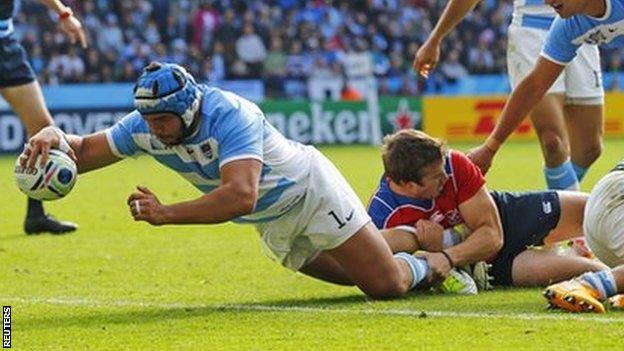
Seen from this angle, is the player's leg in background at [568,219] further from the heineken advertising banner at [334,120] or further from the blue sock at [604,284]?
the heineken advertising banner at [334,120]

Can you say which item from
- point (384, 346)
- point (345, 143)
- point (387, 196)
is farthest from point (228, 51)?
point (384, 346)

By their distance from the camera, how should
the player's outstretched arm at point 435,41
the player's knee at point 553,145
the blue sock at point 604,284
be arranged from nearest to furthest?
the blue sock at point 604,284
the player's outstretched arm at point 435,41
the player's knee at point 553,145

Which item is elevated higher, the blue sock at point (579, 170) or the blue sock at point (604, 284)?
the blue sock at point (604, 284)

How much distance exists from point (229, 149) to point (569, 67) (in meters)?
4.77

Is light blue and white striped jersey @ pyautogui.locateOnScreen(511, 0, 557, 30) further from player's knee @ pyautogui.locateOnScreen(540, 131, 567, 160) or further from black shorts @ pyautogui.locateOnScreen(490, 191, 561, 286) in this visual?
black shorts @ pyautogui.locateOnScreen(490, 191, 561, 286)

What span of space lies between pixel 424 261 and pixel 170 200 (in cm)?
806

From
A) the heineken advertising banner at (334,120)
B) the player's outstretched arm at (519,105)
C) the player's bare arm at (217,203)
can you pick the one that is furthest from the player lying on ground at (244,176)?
the heineken advertising banner at (334,120)

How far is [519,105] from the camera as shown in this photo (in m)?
8.99

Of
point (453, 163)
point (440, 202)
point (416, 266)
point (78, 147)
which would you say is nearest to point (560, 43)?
point (453, 163)

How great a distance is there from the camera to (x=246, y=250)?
11.2m

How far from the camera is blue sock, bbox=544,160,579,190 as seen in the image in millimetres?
11250

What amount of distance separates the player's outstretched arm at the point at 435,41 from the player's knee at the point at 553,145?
69.2 inches

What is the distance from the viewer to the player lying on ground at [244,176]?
7430 millimetres

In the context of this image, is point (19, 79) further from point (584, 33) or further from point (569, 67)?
point (584, 33)
